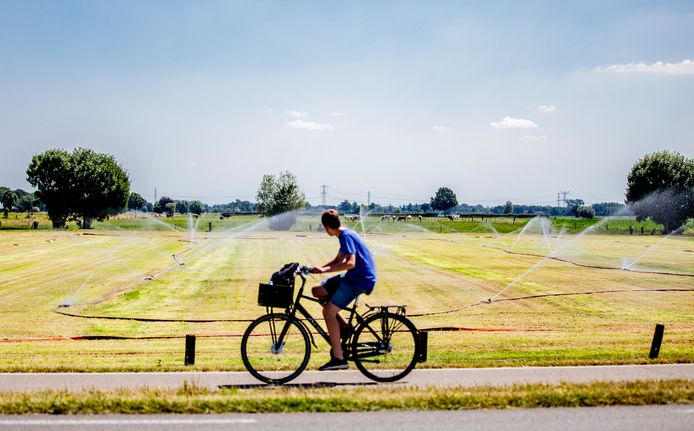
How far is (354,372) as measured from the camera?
33.3ft

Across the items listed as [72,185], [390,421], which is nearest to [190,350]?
[390,421]

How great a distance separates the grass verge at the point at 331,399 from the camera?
24.6ft

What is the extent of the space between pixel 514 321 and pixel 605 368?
9.76 m

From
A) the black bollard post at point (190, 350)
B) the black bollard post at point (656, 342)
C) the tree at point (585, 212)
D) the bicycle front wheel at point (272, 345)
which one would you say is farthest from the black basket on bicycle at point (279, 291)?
the tree at point (585, 212)

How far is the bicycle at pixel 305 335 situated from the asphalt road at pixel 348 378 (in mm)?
243

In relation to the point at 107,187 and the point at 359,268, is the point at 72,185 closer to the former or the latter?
the point at 107,187

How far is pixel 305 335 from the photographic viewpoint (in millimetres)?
9188

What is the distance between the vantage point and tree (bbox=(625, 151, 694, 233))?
10081 cm

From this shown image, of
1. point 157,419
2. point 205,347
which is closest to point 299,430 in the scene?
point 157,419

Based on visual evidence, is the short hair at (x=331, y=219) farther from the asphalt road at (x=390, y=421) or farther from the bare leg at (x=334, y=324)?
the asphalt road at (x=390, y=421)

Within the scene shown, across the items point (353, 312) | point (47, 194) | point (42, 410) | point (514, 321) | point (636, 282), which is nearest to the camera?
point (42, 410)

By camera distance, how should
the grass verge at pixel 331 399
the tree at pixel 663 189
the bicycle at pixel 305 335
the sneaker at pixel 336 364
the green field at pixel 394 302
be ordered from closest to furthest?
the grass verge at pixel 331 399, the bicycle at pixel 305 335, the sneaker at pixel 336 364, the green field at pixel 394 302, the tree at pixel 663 189

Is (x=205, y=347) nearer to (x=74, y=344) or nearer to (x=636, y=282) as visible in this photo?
(x=74, y=344)

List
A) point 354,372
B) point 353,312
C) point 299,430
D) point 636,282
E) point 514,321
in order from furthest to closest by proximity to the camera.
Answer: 1. point 636,282
2. point 514,321
3. point 354,372
4. point 353,312
5. point 299,430
